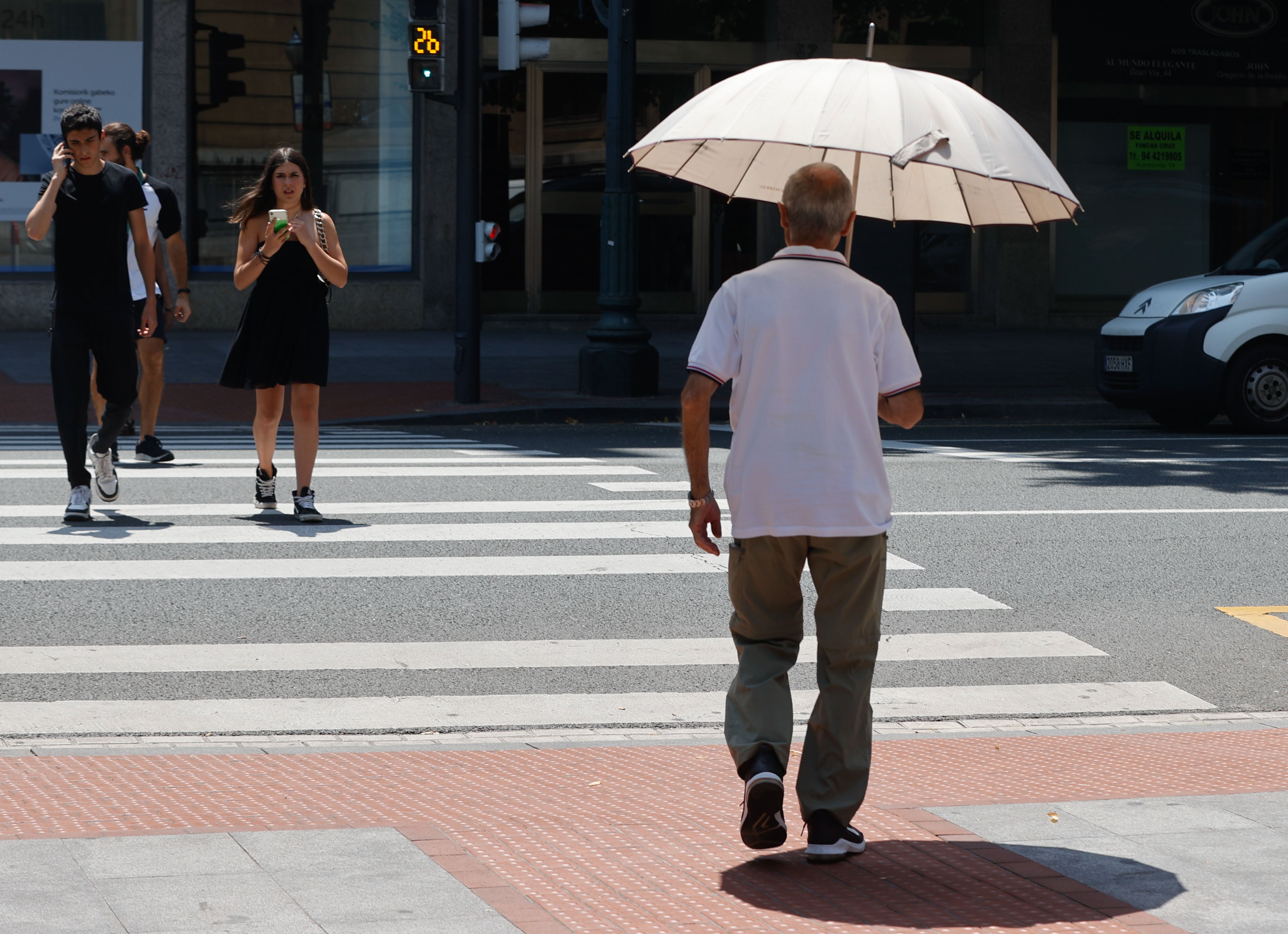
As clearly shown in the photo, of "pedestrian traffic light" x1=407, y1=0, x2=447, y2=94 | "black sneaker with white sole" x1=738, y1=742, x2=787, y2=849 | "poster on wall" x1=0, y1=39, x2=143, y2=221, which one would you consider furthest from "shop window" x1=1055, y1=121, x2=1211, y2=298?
"black sneaker with white sole" x1=738, y1=742, x2=787, y2=849

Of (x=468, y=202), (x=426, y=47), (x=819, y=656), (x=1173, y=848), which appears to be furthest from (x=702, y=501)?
(x=426, y=47)

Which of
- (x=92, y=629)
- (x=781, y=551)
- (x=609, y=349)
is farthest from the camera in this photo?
(x=609, y=349)

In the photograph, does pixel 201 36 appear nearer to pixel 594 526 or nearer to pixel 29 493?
pixel 29 493

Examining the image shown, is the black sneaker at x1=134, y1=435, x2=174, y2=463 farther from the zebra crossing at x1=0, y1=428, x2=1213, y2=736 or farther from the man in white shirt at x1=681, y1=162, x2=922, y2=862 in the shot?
the man in white shirt at x1=681, y1=162, x2=922, y2=862

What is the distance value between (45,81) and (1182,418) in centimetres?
1312

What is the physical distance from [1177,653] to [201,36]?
17.0 metres

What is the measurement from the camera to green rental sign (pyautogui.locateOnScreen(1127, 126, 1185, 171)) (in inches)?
965

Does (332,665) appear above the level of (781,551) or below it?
below

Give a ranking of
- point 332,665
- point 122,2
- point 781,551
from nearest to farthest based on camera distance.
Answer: point 781,551 < point 332,665 < point 122,2

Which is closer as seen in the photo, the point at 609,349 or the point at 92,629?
the point at 92,629

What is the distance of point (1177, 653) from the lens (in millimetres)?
6992

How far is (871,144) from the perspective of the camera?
4.72m

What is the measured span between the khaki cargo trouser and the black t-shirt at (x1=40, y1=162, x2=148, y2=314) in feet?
18.3

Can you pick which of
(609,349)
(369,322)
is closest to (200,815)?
(609,349)
